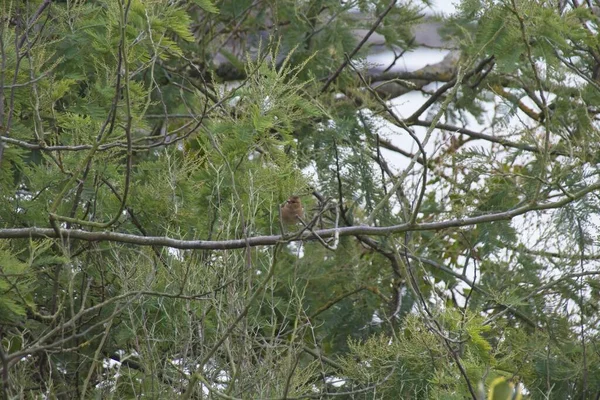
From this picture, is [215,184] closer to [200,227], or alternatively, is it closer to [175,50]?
[200,227]

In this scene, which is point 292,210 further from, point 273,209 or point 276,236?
point 276,236

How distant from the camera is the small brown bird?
4859 millimetres

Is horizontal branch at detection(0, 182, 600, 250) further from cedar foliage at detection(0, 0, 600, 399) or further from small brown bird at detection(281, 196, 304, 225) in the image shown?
small brown bird at detection(281, 196, 304, 225)

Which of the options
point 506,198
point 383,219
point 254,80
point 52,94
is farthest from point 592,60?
point 52,94

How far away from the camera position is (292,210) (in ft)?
16.4

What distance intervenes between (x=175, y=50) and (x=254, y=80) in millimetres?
435

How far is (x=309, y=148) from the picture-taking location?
20.2ft

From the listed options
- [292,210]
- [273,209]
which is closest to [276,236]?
[273,209]

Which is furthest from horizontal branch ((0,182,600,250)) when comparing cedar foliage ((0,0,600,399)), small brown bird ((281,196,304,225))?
small brown bird ((281,196,304,225))

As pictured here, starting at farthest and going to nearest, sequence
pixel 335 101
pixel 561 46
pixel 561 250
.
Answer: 1. pixel 335 101
2. pixel 561 250
3. pixel 561 46

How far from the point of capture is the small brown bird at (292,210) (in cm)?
486

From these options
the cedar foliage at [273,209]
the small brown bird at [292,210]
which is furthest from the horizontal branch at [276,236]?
the small brown bird at [292,210]

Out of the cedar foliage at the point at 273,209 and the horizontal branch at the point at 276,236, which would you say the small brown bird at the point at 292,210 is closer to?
the cedar foliage at the point at 273,209

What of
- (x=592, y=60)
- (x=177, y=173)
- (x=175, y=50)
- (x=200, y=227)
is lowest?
(x=200, y=227)
